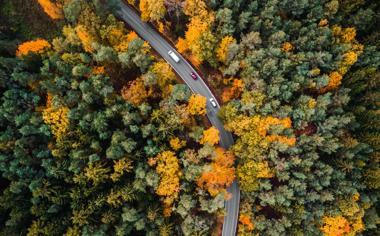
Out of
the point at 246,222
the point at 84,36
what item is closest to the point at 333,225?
the point at 246,222

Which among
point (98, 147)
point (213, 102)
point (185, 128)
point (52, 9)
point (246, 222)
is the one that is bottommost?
point (246, 222)

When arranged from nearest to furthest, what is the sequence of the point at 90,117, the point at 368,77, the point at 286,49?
the point at 90,117, the point at 286,49, the point at 368,77

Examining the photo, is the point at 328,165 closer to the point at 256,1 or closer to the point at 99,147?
the point at 256,1

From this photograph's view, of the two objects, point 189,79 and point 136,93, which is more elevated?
point 189,79

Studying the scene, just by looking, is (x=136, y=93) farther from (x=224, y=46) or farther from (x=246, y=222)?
(x=246, y=222)

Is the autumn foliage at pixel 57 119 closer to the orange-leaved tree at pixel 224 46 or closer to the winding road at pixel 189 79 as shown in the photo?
the winding road at pixel 189 79

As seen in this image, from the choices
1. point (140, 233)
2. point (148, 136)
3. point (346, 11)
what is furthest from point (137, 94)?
point (346, 11)
